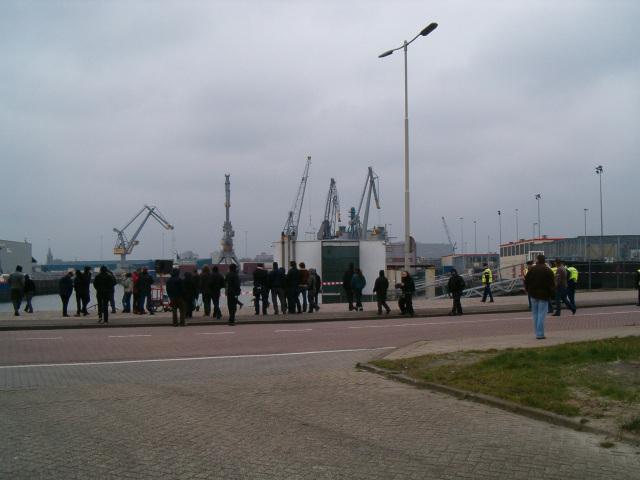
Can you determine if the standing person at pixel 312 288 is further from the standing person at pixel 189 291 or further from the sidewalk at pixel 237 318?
the standing person at pixel 189 291

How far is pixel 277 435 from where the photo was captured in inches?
226

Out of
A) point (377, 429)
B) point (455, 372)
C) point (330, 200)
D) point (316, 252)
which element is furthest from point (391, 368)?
point (330, 200)

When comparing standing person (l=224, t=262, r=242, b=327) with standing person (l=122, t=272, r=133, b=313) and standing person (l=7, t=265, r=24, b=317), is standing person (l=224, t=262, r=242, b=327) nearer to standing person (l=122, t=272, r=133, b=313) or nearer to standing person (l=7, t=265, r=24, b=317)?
standing person (l=122, t=272, r=133, b=313)

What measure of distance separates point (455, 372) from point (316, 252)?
2555 centimetres

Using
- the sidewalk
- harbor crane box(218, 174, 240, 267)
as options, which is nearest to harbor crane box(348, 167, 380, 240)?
harbor crane box(218, 174, 240, 267)

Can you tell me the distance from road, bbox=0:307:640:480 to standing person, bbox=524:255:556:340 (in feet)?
11.9

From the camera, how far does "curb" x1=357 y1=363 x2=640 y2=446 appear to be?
545 centimetres

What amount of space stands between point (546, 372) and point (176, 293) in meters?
11.8

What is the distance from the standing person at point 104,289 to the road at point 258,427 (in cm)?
690

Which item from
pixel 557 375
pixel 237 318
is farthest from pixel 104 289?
pixel 557 375

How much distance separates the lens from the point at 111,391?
26.0 feet

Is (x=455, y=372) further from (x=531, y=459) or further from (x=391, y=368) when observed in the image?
(x=531, y=459)

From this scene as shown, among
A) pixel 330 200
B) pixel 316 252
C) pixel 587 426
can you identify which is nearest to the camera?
pixel 587 426

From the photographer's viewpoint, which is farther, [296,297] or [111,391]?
[296,297]
